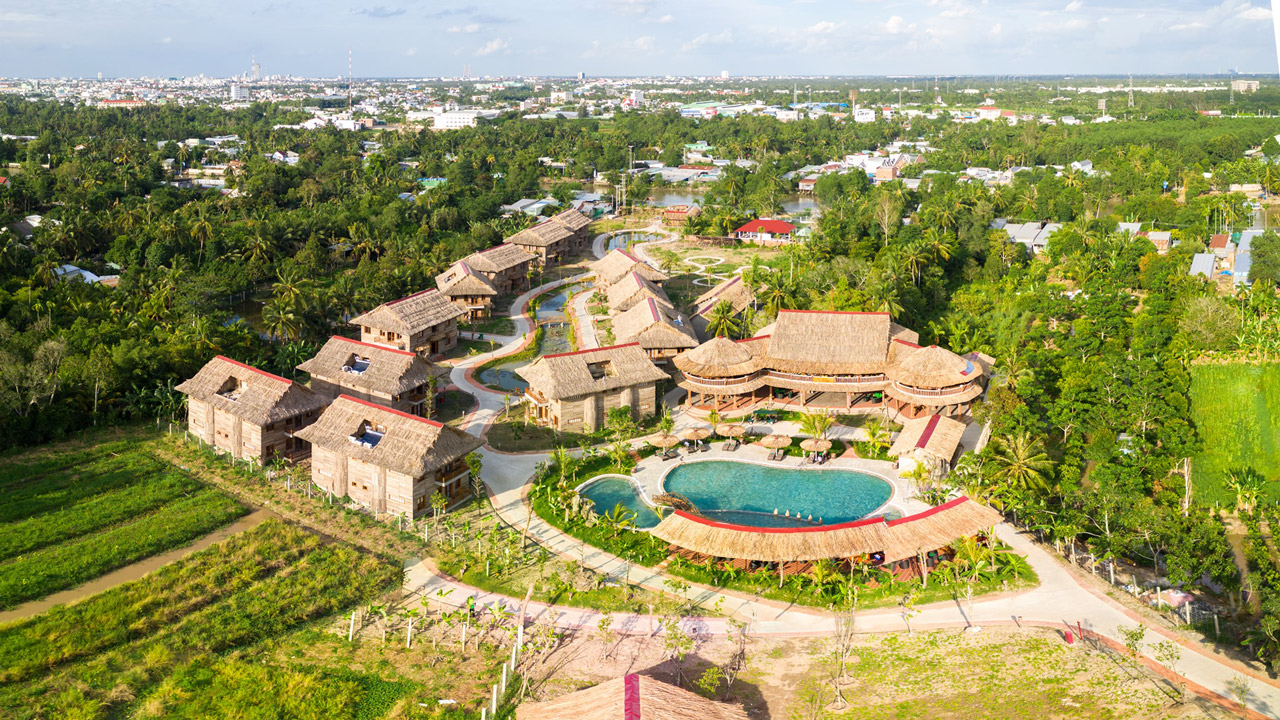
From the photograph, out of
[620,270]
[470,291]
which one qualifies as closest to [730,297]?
[620,270]

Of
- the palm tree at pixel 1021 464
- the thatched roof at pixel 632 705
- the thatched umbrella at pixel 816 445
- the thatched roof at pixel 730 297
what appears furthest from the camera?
the thatched roof at pixel 730 297

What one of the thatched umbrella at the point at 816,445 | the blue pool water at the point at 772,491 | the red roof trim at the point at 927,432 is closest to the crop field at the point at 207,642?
the blue pool water at the point at 772,491

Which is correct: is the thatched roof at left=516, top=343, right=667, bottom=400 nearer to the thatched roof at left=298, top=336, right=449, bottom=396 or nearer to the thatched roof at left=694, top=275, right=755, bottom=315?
the thatched roof at left=298, top=336, right=449, bottom=396

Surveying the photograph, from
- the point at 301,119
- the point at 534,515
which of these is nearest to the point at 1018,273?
the point at 534,515

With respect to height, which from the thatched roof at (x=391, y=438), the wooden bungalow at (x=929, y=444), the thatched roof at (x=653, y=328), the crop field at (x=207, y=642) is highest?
the thatched roof at (x=653, y=328)

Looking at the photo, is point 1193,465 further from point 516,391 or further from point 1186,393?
point 516,391

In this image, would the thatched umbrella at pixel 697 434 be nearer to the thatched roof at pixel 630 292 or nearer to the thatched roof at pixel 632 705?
the thatched roof at pixel 630 292

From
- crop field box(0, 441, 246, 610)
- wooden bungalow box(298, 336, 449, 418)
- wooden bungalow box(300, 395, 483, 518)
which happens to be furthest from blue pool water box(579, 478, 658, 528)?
crop field box(0, 441, 246, 610)
